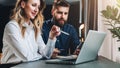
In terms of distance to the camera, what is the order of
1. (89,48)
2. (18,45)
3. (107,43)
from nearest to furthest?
(89,48) → (18,45) → (107,43)

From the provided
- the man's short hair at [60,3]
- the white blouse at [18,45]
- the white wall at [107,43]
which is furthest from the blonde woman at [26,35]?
the white wall at [107,43]

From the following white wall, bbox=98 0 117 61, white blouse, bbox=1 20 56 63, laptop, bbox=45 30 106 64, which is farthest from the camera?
white wall, bbox=98 0 117 61

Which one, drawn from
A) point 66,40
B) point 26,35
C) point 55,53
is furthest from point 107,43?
point 26,35

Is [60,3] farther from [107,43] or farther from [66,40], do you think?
[107,43]

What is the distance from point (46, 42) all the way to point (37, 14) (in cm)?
25

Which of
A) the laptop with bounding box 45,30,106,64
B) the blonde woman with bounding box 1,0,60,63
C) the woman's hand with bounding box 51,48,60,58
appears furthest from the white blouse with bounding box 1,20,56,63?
the laptop with bounding box 45,30,106,64

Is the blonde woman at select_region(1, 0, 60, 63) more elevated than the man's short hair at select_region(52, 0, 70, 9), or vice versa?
the man's short hair at select_region(52, 0, 70, 9)

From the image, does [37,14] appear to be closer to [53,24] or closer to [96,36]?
[53,24]

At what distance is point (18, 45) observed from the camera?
5.66 feet

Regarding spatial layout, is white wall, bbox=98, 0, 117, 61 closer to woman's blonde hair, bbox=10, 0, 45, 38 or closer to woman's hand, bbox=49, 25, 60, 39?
woman's hand, bbox=49, 25, 60, 39

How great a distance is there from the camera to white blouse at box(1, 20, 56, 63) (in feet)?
5.61

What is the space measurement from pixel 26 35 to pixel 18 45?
0.11 meters

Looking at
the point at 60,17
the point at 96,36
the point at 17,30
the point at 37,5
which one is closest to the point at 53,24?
the point at 60,17

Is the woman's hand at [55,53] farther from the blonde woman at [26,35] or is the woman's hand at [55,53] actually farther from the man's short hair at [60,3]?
the man's short hair at [60,3]
